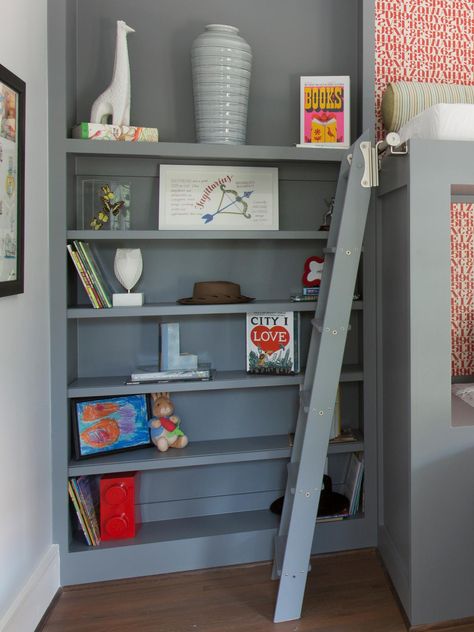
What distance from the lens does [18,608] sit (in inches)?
62.9

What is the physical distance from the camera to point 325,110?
2.13 meters

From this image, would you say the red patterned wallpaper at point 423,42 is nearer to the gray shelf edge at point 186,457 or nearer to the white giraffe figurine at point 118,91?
the white giraffe figurine at point 118,91

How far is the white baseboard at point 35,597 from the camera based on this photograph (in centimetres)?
157

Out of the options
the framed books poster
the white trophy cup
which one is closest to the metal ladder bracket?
the framed books poster

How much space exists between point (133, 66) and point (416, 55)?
1245mm

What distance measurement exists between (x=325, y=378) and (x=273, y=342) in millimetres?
433

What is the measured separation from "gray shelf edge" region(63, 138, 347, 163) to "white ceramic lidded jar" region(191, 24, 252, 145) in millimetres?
55

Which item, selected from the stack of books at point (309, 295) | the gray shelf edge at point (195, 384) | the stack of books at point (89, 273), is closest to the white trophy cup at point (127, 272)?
the stack of books at point (89, 273)

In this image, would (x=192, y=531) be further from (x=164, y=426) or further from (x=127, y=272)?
(x=127, y=272)

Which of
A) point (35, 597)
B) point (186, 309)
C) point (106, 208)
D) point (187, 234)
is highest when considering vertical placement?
point (106, 208)

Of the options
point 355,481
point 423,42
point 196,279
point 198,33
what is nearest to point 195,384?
point 196,279

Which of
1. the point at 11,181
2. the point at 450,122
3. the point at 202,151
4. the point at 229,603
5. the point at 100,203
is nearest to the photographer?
the point at 11,181

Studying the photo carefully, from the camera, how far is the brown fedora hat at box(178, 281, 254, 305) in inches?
79.9

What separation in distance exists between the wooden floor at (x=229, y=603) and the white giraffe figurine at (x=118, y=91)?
180cm
